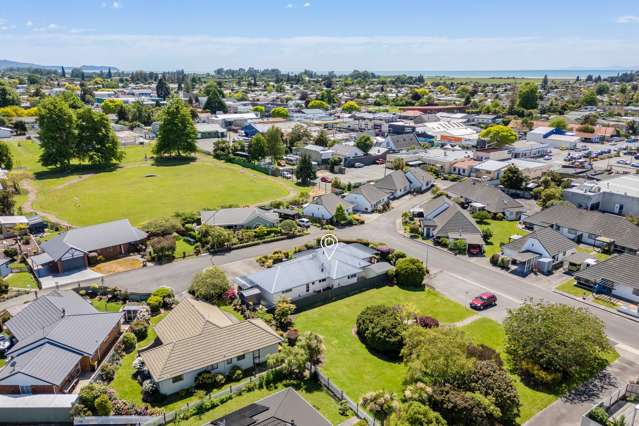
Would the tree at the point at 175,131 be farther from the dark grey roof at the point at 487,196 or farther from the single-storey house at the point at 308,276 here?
the single-storey house at the point at 308,276

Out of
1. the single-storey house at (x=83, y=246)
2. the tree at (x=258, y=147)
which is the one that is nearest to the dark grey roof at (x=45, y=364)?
the single-storey house at (x=83, y=246)

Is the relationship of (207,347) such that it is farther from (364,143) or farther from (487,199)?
(364,143)

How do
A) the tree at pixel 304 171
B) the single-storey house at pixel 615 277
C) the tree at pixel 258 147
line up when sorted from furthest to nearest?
the tree at pixel 258 147 < the tree at pixel 304 171 < the single-storey house at pixel 615 277

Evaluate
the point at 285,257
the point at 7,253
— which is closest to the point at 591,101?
the point at 285,257

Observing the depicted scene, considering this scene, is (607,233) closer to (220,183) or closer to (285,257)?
(285,257)

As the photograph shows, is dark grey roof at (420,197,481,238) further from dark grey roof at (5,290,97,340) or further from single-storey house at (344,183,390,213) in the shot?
dark grey roof at (5,290,97,340)

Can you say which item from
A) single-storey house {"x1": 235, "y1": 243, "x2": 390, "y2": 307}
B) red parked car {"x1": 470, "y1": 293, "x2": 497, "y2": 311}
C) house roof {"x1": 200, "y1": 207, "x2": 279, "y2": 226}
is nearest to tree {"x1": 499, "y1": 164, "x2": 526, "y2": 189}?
single-storey house {"x1": 235, "y1": 243, "x2": 390, "y2": 307}
